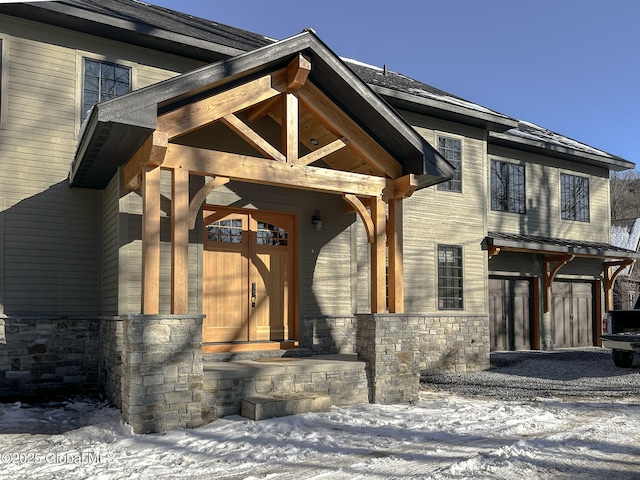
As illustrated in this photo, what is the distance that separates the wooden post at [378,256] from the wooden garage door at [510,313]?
661cm

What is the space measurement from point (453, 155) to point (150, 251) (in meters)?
8.05

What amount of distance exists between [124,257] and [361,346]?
3.65m

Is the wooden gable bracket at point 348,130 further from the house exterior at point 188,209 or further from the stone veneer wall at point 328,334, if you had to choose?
the stone veneer wall at point 328,334

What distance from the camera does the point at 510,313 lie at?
1433cm

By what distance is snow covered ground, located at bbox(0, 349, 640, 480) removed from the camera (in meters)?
Result: 4.82

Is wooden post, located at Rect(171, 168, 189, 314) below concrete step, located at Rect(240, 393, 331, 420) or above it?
above

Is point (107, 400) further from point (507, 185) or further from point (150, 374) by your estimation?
point (507, 185)

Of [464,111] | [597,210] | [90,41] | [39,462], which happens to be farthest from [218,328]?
[597,210]

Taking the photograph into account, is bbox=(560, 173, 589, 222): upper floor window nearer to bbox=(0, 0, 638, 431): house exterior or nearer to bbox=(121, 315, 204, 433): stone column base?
bbox=(0, 0, 638, 431): house exterior

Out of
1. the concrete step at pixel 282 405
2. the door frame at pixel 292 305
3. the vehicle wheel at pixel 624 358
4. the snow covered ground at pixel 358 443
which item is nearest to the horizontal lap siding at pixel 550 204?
the vehicle wheel at pixel 624 358

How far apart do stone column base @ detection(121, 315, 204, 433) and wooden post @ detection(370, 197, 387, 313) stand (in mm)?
2780

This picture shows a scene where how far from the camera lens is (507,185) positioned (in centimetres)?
1423

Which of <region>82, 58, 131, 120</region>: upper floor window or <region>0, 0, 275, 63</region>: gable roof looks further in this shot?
<region>82, 58, 131, 120</region>: upper floor window

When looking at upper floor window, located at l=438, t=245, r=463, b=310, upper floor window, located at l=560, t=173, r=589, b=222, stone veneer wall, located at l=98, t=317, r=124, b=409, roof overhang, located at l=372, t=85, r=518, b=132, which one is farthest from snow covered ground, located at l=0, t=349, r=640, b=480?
upper floor window, located at l=560, t=173, r=589, b=222
